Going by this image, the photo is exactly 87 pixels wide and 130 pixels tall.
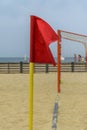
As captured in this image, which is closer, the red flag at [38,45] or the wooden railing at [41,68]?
the red flag at [38,45]

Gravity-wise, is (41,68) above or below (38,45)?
below

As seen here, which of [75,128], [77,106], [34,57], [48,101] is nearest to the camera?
[34,57]

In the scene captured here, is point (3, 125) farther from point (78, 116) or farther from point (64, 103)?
point (64, 103)

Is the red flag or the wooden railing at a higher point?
the red flag

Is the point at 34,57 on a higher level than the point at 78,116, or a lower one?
higher

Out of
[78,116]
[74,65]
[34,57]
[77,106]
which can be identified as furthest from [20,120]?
[74,65]

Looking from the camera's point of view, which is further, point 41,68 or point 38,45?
point 41,68

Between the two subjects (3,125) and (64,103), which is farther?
(64,103)

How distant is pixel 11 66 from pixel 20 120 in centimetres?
2795

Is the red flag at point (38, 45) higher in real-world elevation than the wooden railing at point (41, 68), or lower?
higher

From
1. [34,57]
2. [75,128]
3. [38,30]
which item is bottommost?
[75,128]

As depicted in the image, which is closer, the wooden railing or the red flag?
the red flag

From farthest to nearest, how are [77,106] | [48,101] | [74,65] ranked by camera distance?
1. [74,65]
2. [48,101]
3. [77,106]

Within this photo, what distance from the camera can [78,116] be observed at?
10836 millimetres
